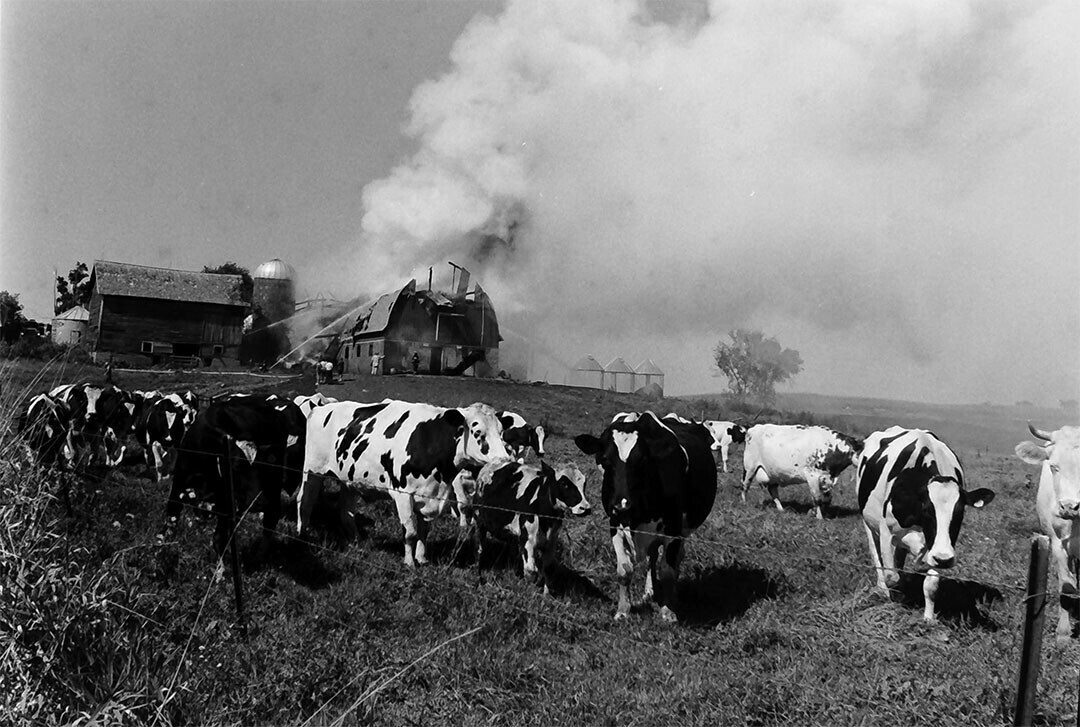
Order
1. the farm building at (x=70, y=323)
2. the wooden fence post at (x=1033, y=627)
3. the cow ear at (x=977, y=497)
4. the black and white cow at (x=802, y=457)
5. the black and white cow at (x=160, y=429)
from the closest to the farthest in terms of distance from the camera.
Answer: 1. the wooden fence post at (x=1033, y=627)
2. the cow ear at (x=977, y=497)
3. the black and white cow at (x=160, y=429)
4. the black and white cow at (x=802, y=457)
5. the farm building at (x=70, y=323)

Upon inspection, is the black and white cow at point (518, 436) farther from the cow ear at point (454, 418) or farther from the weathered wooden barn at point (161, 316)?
the weathered wooden barn at point (161, 316)

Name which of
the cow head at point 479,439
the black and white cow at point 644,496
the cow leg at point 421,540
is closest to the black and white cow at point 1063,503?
the black and white cow at point 644,496

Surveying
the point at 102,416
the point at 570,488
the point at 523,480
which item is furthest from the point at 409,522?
the point at 102,416

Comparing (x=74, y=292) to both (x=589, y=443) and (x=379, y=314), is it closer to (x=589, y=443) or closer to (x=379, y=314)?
(x=379, y=314)

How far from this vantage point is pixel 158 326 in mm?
32750

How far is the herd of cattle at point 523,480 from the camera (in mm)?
6590

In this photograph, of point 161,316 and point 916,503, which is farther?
point 161,316

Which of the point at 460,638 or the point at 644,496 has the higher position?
the point at 644,496

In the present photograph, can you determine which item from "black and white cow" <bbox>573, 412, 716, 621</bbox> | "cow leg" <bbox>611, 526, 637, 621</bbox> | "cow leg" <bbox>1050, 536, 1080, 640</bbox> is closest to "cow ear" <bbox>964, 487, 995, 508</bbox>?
"cow leg" <bbox>1050, 536, 1080, 640</bbox>

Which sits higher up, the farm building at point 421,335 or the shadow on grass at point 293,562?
the farm building at point 421,335

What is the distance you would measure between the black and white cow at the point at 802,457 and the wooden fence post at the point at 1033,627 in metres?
10.1

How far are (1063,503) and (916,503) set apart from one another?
113 cm

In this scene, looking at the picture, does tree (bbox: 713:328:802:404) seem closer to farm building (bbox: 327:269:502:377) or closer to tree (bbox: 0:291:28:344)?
farm building (bbox: 327:269:502:377)

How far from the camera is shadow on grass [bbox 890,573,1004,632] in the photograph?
6.44 metres
